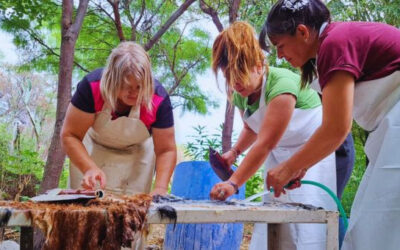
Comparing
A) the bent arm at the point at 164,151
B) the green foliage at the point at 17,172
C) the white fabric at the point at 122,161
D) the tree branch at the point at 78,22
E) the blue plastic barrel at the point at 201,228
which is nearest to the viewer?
the bent arm at the point at 164,151

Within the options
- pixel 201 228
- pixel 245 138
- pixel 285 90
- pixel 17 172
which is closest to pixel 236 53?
pixel 285 90

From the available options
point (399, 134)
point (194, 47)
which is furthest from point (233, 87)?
point (194, 47)

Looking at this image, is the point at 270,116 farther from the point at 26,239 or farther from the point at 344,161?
the point at 26,239

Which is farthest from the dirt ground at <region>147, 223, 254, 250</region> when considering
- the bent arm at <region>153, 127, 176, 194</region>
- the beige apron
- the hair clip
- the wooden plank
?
the hair clip

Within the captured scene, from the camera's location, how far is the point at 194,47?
6.94m

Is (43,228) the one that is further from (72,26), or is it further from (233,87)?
(72,26)

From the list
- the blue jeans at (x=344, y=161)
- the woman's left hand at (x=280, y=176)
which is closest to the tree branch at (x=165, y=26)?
the blue jeans at (x=344, y=161)

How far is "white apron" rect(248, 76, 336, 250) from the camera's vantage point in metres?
1.71

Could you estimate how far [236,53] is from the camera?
5.72 ft

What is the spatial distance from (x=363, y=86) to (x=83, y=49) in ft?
15.3

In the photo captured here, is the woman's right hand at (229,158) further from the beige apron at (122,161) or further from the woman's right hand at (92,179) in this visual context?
the woman's right hand at (92,179)

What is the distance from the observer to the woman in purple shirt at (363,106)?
47.2 inches

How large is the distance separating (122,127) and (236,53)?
703 millimetres

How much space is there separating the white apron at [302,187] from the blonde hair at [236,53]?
0.40ft
